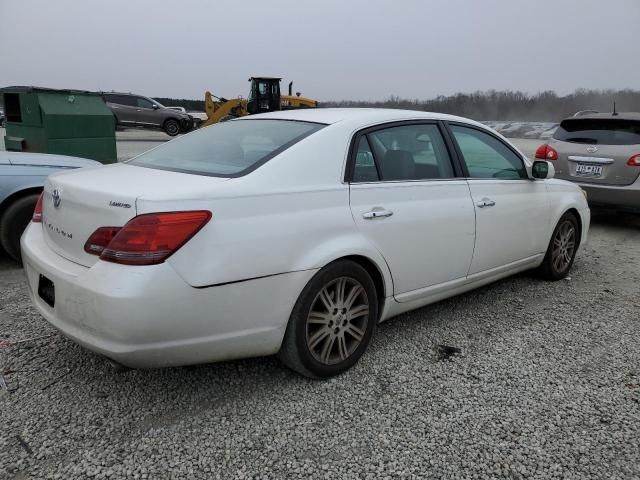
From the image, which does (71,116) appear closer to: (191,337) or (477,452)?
(191,337)

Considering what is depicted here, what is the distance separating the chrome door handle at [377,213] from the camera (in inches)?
117

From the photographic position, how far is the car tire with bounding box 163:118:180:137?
2380cm

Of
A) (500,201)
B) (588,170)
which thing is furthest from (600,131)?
(500,201)

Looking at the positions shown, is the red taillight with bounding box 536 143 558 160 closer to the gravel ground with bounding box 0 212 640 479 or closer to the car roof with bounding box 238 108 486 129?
the gravel ground with bounding box 0 212 640 479

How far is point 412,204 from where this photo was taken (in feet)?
10.6

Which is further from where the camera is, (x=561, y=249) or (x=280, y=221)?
(x=561, y=249)

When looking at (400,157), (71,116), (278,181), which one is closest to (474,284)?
(400,157)

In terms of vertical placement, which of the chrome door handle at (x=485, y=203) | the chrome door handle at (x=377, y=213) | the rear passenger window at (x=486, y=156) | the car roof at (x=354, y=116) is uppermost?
the car roof at (x=354, y=116)

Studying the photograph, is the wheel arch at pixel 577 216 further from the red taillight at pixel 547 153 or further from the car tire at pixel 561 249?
the red taillight at pixel 547 153

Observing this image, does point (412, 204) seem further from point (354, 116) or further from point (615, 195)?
point (615, 195)

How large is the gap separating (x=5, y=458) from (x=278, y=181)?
170 cm

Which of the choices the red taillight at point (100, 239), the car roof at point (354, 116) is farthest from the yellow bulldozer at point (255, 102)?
the red taillight at point (100, 239)

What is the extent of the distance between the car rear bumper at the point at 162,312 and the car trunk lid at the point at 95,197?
0.38ft

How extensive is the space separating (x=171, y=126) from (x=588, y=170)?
2019cm
